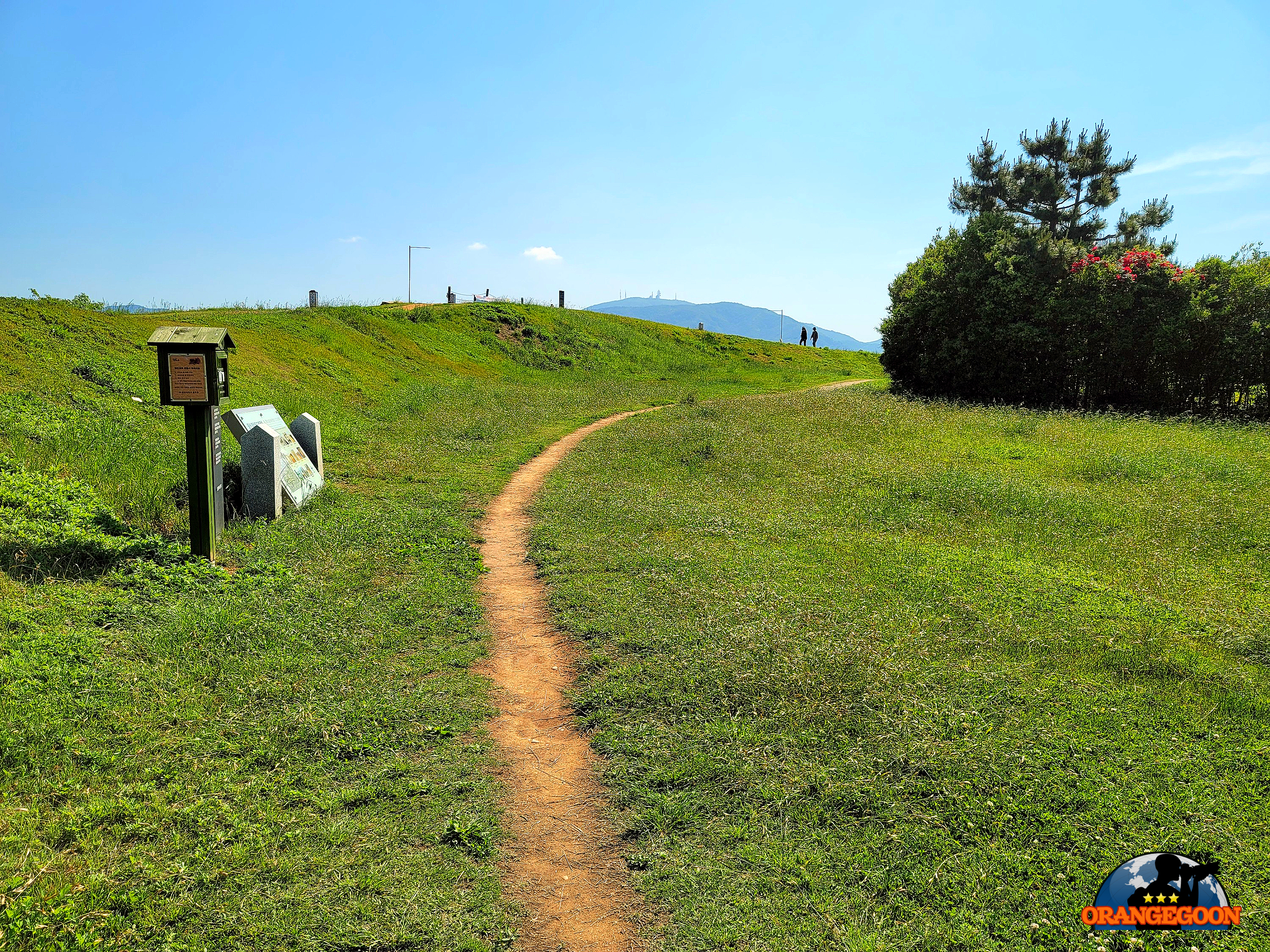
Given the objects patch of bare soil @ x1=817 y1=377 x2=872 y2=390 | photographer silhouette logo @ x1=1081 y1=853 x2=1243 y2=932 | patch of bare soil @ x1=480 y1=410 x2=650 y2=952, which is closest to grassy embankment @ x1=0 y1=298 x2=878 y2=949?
patch of bare soil @ x1=480 y1=410 x2=650 y2=952

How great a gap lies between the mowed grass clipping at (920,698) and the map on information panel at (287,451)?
3.35 meters

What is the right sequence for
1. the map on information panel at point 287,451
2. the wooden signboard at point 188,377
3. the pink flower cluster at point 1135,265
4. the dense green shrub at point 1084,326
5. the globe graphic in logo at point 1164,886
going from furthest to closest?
the pink flower cluster at point 1135,265 < the dense green shrub at point 1084,326 < the map on information panel at point 287,451 < the wooden signboard at point 188,377 < the globe graphic in logo at point 1164,886

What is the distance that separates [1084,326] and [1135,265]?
2.24 meters

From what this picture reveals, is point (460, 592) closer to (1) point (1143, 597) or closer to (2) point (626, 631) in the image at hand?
(2) point (626, 631)

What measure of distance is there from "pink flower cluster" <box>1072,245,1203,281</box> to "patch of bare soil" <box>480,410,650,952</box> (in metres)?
22.2

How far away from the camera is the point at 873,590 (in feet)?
24.3

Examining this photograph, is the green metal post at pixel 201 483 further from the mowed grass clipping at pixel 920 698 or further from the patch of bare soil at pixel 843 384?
the patch of bare soil at pixel 843 384

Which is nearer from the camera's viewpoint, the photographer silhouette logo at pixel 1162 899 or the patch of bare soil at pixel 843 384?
the photographer silhouette logo at pixel 1162 899

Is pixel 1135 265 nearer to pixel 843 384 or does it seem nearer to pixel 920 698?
pixel 843 384

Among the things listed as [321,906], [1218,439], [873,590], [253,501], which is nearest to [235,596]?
[253,501]

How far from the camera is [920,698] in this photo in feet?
17.3

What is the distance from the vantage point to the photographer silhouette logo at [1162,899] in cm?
346

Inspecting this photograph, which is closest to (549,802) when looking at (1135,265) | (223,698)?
(223,698)

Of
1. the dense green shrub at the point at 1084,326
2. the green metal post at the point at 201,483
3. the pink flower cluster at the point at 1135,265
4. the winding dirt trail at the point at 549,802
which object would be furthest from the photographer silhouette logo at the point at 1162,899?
the pink flower cluster at the point at 1135,265
